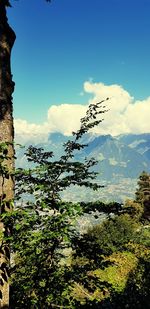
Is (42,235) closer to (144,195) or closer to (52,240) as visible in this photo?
(52,240)

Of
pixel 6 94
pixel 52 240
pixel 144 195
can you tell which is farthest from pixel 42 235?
pixel 144 195

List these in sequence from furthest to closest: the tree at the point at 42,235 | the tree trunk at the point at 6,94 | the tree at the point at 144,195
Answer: the tree at the point at 144,195 < the tree trunk at the point at 6,94 < the tree at the point at 42,235

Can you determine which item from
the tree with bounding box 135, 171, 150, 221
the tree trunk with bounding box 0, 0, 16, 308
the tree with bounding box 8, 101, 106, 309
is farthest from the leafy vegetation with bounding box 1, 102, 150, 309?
the tree with bounding box 135, 171, 150, 221

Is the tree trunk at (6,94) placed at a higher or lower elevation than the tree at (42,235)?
higher

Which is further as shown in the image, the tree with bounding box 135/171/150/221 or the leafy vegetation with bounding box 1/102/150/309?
the tree with bounding box 135/171/150/221

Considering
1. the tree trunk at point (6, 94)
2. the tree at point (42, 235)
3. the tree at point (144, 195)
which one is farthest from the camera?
the tree at point (144, 195)

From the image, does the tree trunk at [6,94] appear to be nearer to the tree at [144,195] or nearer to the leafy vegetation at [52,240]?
the leafy vegetation at [52,240]

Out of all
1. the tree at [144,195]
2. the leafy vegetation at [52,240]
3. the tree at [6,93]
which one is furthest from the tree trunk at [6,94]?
the tree at [144,195]

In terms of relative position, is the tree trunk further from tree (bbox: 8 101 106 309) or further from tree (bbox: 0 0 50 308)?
tree (bbox: 8 101 106 309)

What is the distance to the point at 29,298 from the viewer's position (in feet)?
20.4

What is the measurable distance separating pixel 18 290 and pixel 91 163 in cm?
357

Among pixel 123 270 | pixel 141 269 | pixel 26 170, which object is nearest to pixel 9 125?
pixel 26 170

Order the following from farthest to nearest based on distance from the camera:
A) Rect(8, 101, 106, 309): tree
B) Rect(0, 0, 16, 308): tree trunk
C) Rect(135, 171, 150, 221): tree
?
Rect(135, 171, 150, 221): tree, Rect(0, 0, 16, 308): tree trunk, Rect(8, 101, 106, 309): tree

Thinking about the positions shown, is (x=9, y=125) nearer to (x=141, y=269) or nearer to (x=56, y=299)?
(x=56, y=299)
